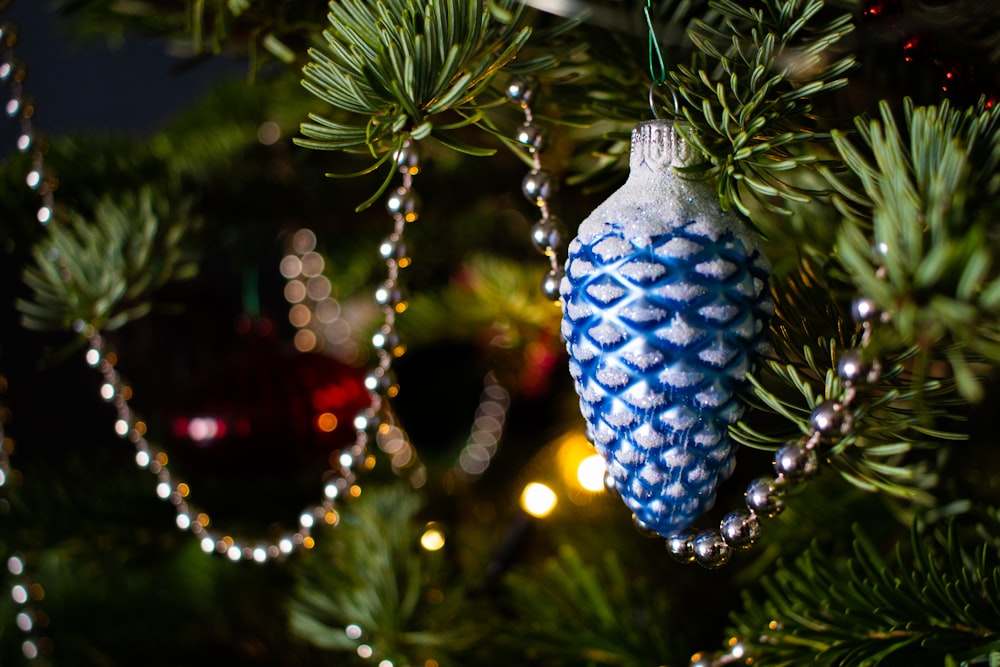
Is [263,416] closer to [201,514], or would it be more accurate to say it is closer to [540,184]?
[201,514]

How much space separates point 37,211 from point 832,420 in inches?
15.1

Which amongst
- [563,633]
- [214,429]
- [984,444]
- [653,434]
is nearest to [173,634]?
[214,429]

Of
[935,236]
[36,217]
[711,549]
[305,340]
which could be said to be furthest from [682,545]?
[305,340]

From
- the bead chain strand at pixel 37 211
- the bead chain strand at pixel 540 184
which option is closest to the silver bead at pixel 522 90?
the bead chain strand at pixel 540 184

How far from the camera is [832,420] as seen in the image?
0.19 metres

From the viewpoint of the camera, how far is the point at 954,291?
158 millimetres

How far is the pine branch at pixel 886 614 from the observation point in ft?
0.77

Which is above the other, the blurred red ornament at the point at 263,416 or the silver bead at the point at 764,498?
the blurred red ornament at the point at 263,416

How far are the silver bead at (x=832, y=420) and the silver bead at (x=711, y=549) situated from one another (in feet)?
0.15

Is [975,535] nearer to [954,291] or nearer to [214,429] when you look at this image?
[954,291]

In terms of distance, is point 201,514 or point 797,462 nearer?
point 797,462

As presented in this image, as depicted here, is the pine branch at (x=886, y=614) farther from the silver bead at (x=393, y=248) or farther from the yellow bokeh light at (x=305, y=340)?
the yellow bokeh light at (x=305, y=340)

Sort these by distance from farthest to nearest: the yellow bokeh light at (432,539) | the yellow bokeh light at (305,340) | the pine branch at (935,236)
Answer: the yellow bokeh light at (305,340), the yellow bokeh light at (432,539), the pine branch at (935,236)

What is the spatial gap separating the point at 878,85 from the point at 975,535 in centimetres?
16
